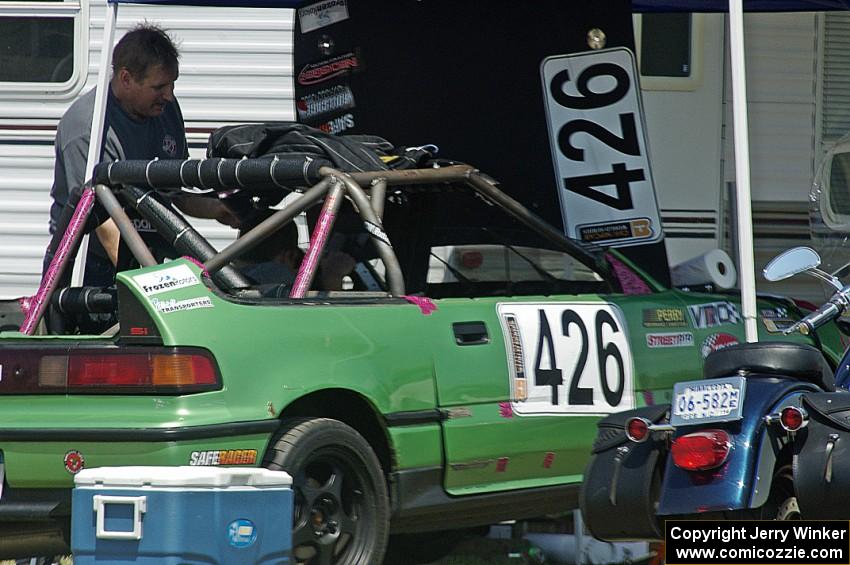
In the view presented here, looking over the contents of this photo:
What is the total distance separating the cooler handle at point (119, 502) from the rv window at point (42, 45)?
17.3 feet

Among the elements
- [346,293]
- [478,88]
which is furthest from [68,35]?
[346,293]

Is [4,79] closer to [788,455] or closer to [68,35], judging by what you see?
[68,35]

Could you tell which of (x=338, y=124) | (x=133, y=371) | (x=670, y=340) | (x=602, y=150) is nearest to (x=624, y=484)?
(x=133, y=371)

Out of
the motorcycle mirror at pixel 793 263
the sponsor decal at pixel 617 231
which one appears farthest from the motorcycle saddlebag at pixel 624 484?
the sponsor decal at pixel 617 231

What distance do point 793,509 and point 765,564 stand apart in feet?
1.43

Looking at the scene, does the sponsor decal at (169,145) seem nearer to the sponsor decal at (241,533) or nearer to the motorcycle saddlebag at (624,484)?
the sponsor decal at (241,533)

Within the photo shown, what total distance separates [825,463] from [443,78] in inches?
212

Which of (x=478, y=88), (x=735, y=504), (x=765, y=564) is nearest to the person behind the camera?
(x=765, y=564)

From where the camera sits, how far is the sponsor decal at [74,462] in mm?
4747

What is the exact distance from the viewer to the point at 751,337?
570 cm

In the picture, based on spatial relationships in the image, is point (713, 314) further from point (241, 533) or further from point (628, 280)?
point (241, 533)

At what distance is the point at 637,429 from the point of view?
171 inches

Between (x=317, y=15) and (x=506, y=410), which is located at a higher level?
(x=317, y=15)

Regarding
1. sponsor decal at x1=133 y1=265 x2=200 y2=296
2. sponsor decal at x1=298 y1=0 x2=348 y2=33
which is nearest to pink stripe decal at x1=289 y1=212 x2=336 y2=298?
sponsor decal at x1=133 y1=265 x2=200 y2=296
